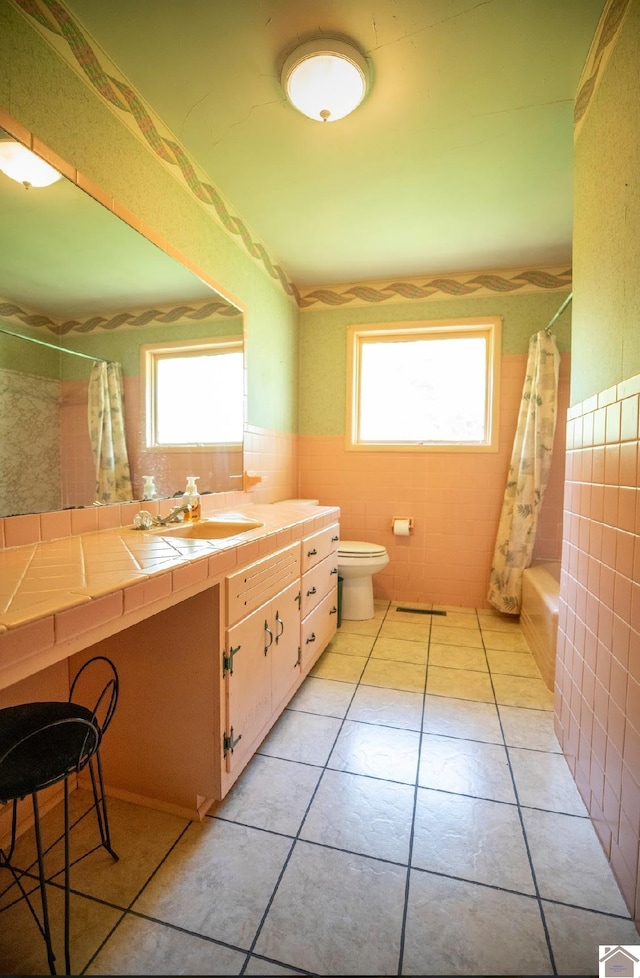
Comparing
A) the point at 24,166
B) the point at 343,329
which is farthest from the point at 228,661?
the point at 343,329

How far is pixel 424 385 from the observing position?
10.6 ft

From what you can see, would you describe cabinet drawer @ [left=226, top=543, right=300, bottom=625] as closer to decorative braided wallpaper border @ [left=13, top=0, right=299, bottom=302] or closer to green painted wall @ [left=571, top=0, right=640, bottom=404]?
green painted wall @ [left=571, top=0, right=640, bottom=404]

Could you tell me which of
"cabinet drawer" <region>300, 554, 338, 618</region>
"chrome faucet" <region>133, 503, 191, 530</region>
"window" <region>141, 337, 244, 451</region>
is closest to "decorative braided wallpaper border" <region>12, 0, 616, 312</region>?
"window" <region>141, 337, 244, 451</region>

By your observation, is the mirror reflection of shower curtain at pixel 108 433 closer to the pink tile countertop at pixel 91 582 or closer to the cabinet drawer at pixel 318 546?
the pink tile countertop at pixel 91 582

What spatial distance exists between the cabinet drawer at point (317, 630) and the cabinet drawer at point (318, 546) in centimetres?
24

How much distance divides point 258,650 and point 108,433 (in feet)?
3.07

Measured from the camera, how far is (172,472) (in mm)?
1853

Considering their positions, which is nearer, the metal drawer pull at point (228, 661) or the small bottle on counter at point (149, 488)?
the metal drawer pull at point (228, 661)

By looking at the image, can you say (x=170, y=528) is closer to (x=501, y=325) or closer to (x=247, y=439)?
(x=247, y=439)

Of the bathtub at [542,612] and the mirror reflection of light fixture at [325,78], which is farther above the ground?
the mirror reflection of light fixture at [325,78]

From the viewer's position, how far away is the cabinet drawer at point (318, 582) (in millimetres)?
1890

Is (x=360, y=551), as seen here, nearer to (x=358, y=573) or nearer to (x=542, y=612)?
(x=358, y=573)

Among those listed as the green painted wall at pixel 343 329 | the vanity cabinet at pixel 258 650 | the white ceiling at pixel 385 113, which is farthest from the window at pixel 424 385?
the vanity cabinet at pixel 258 650

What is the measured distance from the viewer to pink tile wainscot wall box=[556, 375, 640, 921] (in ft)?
3.35
